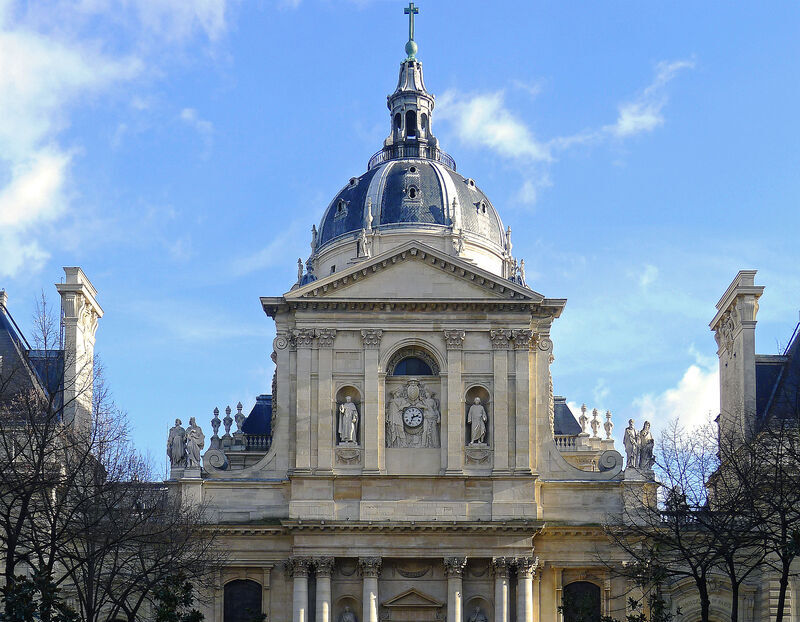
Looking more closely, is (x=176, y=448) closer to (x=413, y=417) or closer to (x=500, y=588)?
(x=413, y=417)

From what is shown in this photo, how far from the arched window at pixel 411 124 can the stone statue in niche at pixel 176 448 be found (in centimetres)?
2773

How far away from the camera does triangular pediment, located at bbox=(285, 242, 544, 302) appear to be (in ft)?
220

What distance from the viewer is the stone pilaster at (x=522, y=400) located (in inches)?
2606

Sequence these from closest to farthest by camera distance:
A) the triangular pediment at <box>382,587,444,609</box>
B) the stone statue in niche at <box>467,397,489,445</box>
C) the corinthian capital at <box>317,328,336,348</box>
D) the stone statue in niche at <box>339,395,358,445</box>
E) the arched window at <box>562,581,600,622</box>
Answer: the arched window at <box>562,581,600,622</box> < the triangular pediment at <box>382,587,444,609</box> < the stone statue in niche at <box>339,395,358,445</box> < the stone statue in niche at <box>467,397,489,445</box> < the corinthian capital at <box>317,328,336,348</box>

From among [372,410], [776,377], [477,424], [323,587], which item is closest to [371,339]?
[372,410]

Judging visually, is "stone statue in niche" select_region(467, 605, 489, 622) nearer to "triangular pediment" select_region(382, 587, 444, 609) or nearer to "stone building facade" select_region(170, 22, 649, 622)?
"stone building facade" select_region(170, 22, 649, 622)

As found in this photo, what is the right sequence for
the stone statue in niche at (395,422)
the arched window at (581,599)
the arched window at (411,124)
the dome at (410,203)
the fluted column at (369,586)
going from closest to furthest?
the arched window at (581,599) < the fluted column at (369,586) < the stone statue in niche at (395,422) < the dome at (410,203) < the arched window at (411,124)

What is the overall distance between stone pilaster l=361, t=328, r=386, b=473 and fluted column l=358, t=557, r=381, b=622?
3.60m

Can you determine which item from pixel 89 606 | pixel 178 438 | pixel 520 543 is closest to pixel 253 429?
pixel 178 438

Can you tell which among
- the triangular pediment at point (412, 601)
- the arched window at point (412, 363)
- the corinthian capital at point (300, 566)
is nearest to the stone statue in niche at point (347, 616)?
the triangular pediment at point (412, 601)

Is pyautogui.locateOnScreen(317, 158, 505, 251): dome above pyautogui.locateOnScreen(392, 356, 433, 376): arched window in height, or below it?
above

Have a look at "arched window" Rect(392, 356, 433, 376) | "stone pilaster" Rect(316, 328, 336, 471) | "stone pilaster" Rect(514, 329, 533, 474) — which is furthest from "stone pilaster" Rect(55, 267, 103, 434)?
"stone pilaster" Rect(514, 329, 533, 474)

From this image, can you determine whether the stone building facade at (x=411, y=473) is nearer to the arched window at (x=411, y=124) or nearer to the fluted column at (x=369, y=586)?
the fluted column at (x=369, y=586)

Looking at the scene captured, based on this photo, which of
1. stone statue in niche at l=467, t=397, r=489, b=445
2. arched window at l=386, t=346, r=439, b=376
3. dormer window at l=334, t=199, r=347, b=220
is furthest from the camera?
dormer window at l=334, t=199, r=347, b=220
